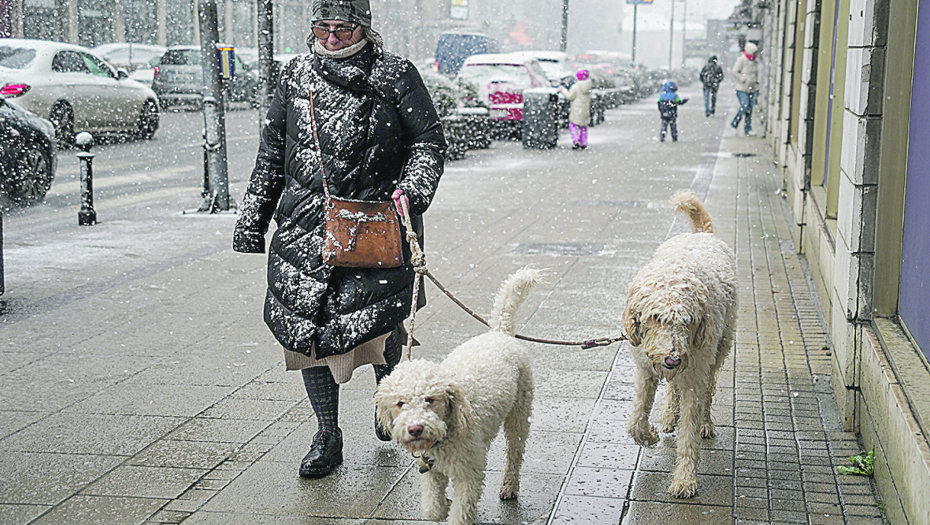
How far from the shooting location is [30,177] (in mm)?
12734

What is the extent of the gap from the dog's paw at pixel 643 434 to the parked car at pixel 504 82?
17.2 meters

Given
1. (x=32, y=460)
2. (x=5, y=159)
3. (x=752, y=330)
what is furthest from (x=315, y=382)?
(x=5, y=159)

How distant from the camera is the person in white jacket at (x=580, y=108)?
66.5 feet

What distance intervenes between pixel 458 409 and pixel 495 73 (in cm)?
2120

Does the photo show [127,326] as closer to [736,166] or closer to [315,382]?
[315,382]

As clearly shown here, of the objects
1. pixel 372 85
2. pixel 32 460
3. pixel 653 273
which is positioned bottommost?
pixel 32 460

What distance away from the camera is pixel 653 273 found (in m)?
4.18

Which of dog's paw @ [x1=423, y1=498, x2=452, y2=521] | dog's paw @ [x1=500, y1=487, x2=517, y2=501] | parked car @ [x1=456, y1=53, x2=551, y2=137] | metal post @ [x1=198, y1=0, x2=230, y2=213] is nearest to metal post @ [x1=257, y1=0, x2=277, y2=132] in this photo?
metal post @ [x1=198, y1=0, x2=230, y2=213]

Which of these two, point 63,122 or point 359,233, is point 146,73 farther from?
point 359,233

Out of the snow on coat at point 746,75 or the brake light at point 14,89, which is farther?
the snow on coat at point 746,75

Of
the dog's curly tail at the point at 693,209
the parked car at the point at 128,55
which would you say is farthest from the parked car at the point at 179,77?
the dog's curly tail at the point at 693,209

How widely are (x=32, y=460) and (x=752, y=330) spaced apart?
438cm

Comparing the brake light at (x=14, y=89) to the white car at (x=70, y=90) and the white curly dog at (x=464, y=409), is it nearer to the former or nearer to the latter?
the white car at (x=70, y=90)

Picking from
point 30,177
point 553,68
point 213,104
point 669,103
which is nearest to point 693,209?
point 213,104
